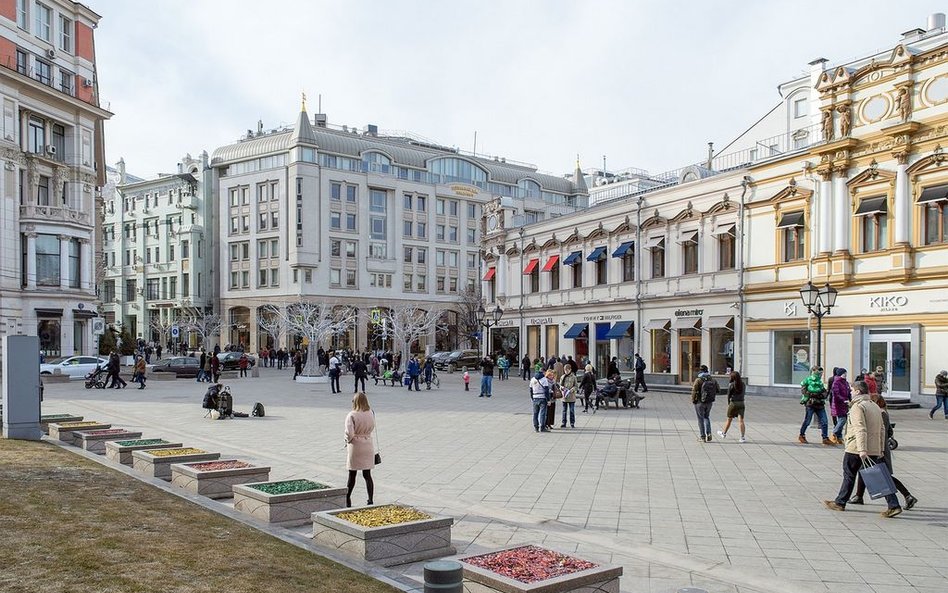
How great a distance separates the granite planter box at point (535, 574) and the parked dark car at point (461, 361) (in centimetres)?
5211

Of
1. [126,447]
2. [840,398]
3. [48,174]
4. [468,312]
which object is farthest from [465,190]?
[126,447]

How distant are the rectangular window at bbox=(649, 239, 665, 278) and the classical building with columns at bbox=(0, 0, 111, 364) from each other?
1484 inches

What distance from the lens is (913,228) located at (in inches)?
1202

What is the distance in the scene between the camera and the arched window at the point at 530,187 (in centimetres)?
10019

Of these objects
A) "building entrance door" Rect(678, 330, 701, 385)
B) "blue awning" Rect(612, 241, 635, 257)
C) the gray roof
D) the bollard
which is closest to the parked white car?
"blue awning" Rect(612, 241, 635, 257)

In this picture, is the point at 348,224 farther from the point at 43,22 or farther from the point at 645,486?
the point at 645,486

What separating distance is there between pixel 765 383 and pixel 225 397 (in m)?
24.0

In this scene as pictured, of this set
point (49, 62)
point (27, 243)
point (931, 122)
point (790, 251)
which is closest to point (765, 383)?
point (790, 251)

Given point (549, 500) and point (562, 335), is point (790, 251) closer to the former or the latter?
point (562, 335)

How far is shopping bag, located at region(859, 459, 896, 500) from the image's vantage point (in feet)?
36.4

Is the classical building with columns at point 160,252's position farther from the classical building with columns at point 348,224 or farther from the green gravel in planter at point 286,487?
the green gravel in planter at point 286,487

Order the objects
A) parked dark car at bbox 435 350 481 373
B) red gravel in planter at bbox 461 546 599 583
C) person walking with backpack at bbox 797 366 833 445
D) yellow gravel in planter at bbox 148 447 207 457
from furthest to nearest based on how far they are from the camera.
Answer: parked dark car at bbox 435 350 481 373 < person walking with backpack at bbox 797 366 833 445 < yellow gravel in planter at bbox 148 447 207 457 < red gravel in planter at bbox 461 546 599 583

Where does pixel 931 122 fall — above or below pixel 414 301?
above

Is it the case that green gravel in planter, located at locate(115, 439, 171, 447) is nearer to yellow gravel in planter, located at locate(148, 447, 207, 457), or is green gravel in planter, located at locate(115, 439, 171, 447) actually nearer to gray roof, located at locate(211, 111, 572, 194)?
yellow gravel in planter, located at locate(148, 447, 207, 457)
